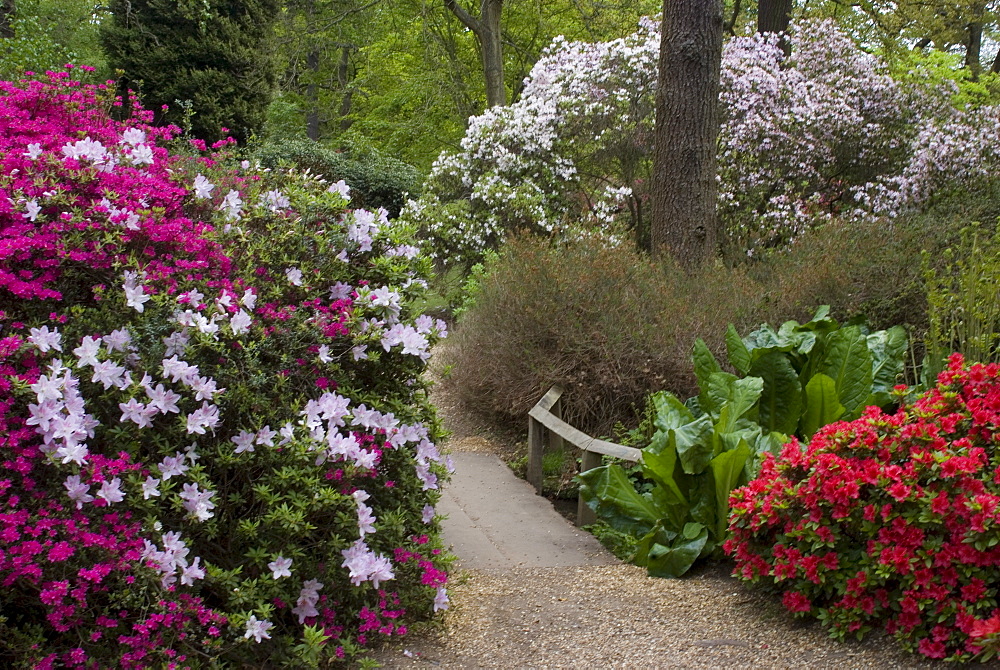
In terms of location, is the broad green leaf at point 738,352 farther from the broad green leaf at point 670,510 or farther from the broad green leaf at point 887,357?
the broad green leaf at point 670,510

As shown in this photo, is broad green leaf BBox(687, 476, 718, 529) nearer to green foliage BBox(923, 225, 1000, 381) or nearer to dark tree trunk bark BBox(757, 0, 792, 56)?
green foliage BBox(923, 225, 1000, 381)

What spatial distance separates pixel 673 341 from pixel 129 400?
4.35 m

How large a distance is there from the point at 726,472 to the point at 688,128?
5.34 metres

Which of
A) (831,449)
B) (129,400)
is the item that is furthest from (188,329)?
(831,449)

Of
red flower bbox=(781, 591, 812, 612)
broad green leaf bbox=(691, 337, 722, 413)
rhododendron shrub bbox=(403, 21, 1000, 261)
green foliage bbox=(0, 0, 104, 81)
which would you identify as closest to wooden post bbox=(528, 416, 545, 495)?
broad green leaf bbox=(691, 337, 722, 413)

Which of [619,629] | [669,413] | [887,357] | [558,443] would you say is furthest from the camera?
[558,443]

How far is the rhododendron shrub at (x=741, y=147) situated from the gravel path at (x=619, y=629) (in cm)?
636

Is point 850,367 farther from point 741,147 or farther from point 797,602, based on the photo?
point 741,147

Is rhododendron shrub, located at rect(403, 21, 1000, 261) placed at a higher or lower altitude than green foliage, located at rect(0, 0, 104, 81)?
lower

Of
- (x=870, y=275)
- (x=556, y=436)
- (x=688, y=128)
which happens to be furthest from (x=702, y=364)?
(x=688, y=128)

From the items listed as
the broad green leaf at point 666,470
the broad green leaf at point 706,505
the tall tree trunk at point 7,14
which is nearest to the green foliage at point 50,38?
the tall tree trunk at point 7,14

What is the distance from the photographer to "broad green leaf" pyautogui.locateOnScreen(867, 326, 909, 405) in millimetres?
5328

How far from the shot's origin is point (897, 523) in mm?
3189

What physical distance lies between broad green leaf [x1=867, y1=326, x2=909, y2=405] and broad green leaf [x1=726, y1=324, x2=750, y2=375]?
0.74 meters
